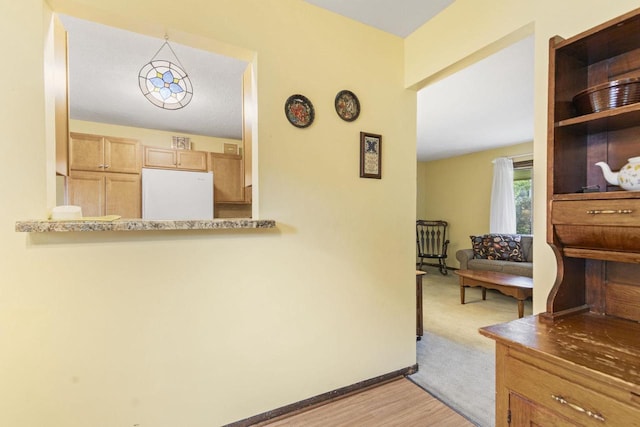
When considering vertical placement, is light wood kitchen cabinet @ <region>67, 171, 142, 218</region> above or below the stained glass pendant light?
below

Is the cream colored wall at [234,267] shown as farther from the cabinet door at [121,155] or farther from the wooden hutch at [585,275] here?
the cabinet door at [121,155]

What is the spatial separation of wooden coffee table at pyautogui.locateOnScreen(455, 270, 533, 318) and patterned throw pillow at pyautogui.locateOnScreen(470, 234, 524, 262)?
0.82 m

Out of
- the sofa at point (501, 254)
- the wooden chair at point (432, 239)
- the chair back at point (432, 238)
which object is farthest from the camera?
the chair back at point (432, 238)

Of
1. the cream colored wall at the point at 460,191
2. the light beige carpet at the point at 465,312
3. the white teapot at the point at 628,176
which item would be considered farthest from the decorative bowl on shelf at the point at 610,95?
the cream colored wall at the point at 460,191

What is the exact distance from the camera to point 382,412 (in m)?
1.70

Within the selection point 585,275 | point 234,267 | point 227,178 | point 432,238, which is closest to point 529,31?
point 585,275

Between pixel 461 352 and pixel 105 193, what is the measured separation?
4.00 meters

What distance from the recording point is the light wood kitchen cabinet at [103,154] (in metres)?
3.21

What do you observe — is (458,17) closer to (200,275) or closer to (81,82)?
(200,275)

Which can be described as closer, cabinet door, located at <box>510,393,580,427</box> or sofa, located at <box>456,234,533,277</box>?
cabinet door, located at <box>510,393,580,427</box>

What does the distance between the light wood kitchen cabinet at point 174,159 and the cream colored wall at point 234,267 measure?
2.44 meters

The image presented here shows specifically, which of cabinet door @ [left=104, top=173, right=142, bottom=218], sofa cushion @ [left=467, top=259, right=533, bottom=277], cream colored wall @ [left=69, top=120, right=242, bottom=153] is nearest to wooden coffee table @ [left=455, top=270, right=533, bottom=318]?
sofa cushion @ [left=467, top=259, right=533, bottom=277]

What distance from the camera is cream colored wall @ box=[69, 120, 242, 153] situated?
11.6ft

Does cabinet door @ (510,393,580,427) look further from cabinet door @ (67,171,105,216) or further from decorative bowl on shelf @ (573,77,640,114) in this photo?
cabinet door @ (67,171,105,216)
